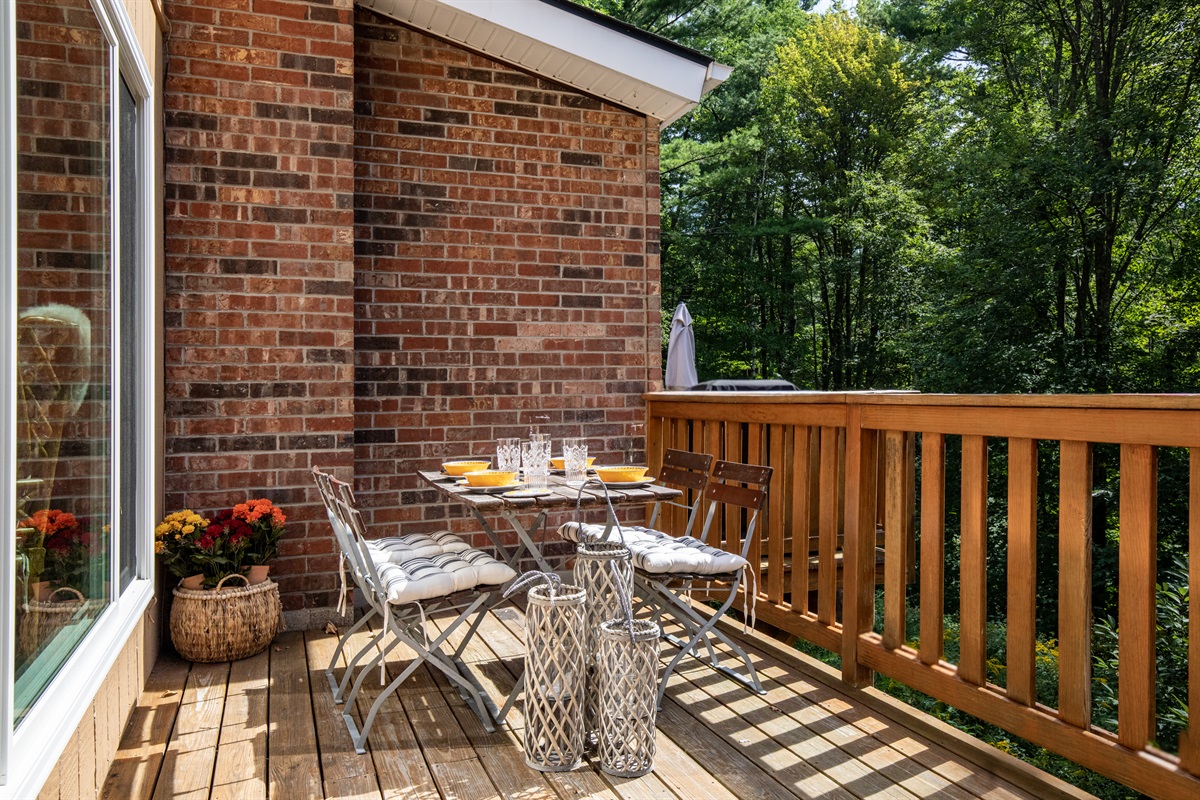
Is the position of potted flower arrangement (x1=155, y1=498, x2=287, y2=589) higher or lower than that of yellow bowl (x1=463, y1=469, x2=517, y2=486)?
lower

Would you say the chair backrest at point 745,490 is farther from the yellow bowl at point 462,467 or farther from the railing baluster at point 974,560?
the yellow bowl at point 462,467

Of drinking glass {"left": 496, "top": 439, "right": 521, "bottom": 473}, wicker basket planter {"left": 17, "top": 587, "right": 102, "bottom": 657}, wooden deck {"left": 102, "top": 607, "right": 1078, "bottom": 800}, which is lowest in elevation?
wooden deck {"left": 102, "top": 607, "right": 1078, "bottom": 800}

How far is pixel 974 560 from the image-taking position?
271 centimetres

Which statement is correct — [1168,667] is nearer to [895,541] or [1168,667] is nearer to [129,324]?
[895,541]

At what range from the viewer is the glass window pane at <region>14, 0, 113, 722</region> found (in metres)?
1.64

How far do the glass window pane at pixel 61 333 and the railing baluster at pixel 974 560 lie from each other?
239 centimetres

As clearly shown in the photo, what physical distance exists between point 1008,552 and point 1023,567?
6cm

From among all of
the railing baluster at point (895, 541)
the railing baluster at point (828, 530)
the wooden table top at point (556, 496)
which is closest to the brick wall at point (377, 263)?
the wooden table top at point (556, 496)

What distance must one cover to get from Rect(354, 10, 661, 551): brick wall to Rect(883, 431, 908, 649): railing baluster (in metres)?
2.21

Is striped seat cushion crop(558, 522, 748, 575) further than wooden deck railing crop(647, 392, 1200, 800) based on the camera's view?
Yes

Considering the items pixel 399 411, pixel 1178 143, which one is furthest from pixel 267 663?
pixel 1178 143

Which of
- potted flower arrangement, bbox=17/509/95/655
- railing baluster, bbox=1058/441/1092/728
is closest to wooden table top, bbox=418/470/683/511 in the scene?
potted flower arrangement, bbox=17/509/95/655

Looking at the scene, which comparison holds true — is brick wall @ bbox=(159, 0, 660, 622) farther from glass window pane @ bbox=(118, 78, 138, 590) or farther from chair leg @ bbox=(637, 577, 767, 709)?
chair leg @ bbox=(637, 577, 767, 709)

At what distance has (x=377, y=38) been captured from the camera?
4.61 meters
